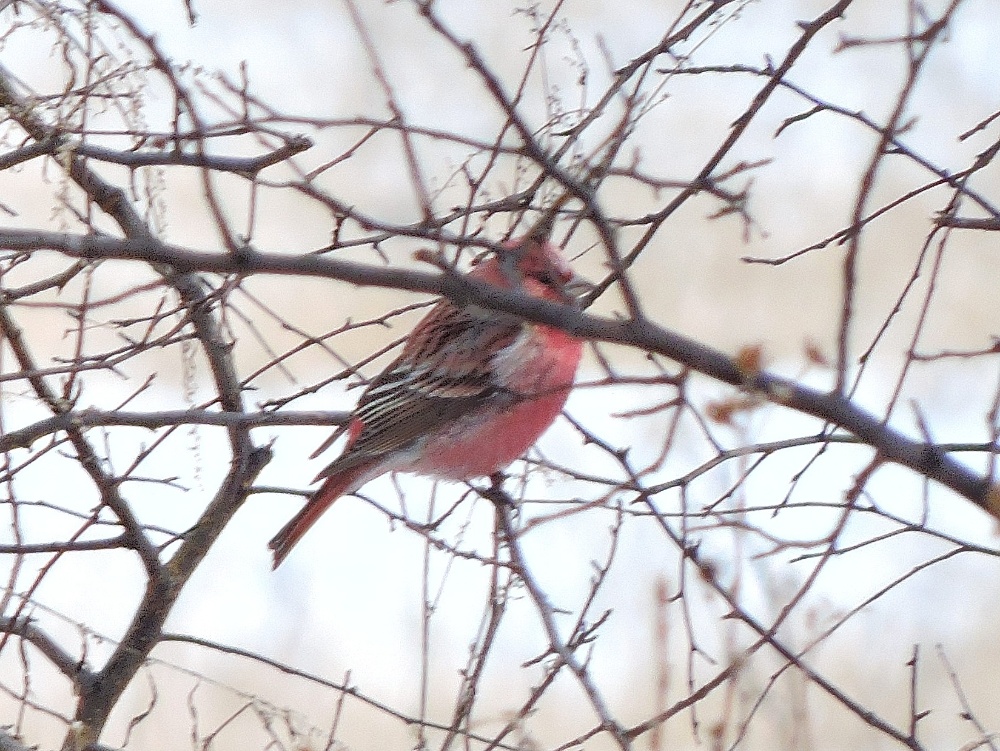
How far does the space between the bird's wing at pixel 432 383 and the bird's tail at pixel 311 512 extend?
7cm

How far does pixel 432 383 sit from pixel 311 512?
58 cm

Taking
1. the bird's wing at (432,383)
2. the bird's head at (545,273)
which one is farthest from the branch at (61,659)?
the bird's head at (545,273)

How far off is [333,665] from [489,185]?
286 centimetres

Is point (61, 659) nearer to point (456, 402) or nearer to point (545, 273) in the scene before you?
point (456, 402)

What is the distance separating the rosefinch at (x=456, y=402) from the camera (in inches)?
149

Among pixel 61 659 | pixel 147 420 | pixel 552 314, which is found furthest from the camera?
pixel 61 659

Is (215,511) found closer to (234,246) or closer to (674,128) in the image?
(234,246)

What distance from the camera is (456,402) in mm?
4070

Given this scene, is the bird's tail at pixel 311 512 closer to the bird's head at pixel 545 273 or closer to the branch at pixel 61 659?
the bird's head at pixel 545 273

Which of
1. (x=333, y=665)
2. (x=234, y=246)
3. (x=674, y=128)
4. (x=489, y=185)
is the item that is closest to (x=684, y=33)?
(x=489, y=185)

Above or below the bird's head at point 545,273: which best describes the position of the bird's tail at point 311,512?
below

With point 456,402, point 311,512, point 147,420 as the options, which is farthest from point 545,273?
point 147,420

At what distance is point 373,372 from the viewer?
6.38 m

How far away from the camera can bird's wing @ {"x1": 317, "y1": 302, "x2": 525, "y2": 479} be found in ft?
13.0
